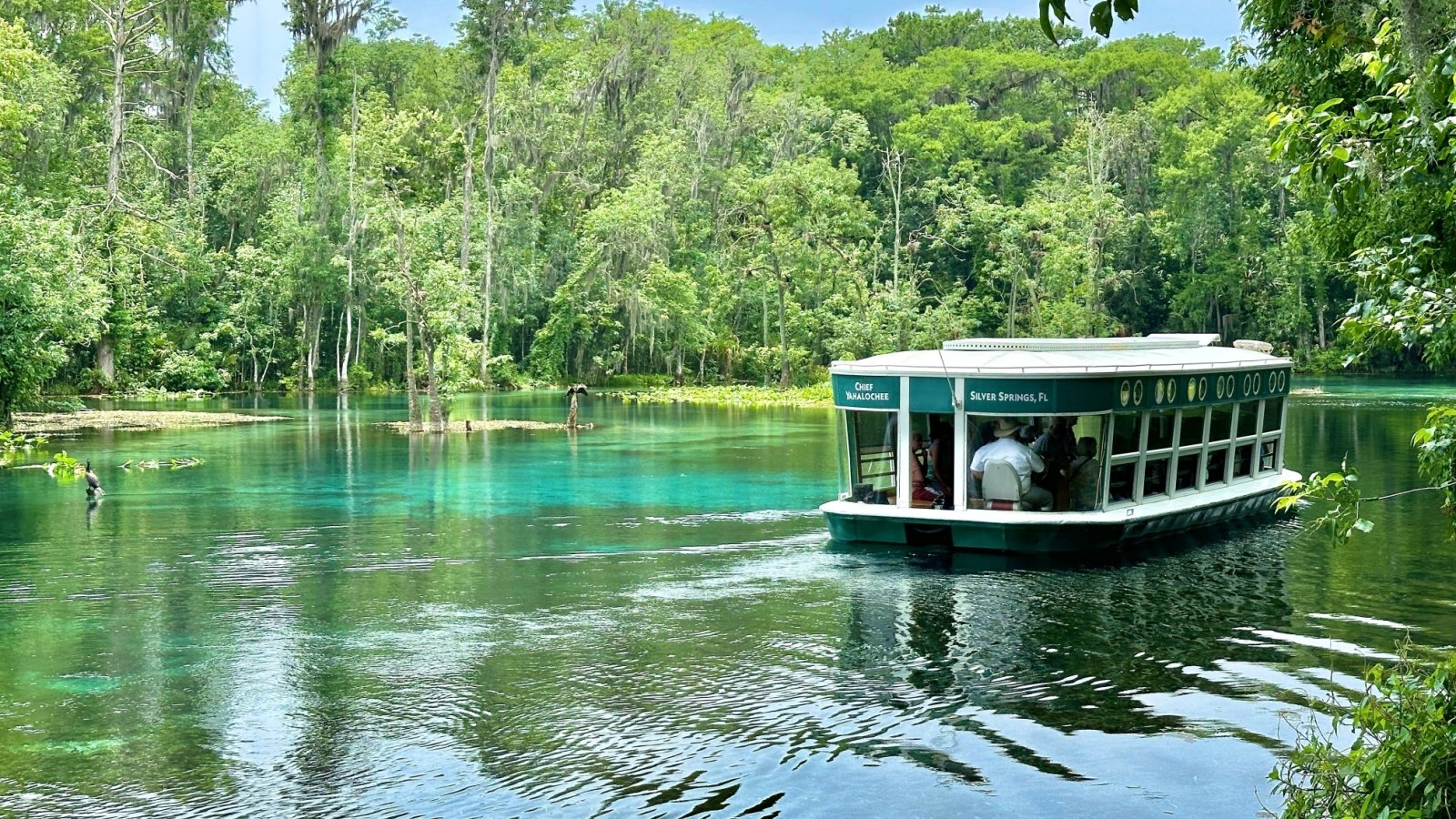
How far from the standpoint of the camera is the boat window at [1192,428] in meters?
18.8

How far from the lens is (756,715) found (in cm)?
1061

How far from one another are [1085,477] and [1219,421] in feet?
13.1

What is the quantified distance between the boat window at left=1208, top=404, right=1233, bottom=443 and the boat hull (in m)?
1.93

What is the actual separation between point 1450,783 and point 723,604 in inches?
397

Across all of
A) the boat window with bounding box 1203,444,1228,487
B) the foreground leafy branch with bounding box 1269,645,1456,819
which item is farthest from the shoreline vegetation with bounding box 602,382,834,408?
the foreground leafy branch with bounding box 1269,645,1456,819

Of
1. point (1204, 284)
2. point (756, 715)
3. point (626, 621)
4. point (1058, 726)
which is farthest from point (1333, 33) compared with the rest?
point (1204, 284)

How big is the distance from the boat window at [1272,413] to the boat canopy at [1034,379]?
2485mm

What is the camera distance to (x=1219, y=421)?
20.0 meters

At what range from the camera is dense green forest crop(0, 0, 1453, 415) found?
60.0 m

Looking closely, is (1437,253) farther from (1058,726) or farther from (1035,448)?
(1035,448)

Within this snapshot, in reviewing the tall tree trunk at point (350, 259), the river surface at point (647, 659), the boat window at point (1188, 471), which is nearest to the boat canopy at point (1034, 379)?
the boat window at point (1188, 471)

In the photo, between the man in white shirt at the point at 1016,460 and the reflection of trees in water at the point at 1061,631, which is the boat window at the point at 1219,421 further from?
the man in white shirt at the point at 1016,460

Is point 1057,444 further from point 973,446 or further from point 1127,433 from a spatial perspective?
point 1127,433

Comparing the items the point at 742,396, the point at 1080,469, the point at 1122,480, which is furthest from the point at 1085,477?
the point at 742,396
